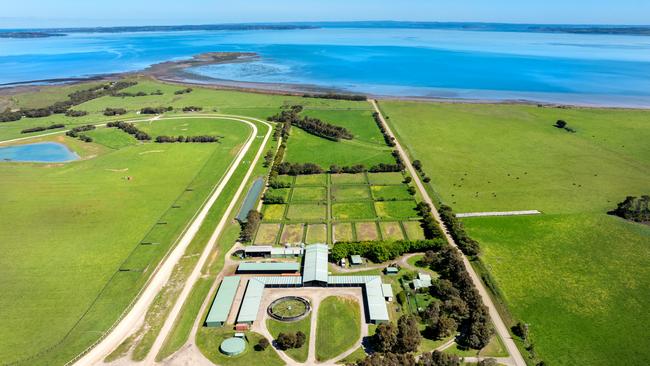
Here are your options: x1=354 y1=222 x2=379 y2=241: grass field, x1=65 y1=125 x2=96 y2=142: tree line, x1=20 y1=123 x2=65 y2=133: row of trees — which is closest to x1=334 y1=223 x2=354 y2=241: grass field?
x1=354 y1=222 x2=379 y2=241: grass field

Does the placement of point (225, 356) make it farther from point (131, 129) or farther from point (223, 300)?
point (131, 129)

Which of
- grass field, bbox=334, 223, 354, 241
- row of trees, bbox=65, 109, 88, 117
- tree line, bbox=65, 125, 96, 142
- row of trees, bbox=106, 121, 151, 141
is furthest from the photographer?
row of trees, bbox=65, 109, 88, 117

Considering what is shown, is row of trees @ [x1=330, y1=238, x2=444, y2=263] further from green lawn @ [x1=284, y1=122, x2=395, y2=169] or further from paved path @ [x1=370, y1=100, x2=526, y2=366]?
green lawn @ [x1=284, y1=122, x2=395, y2=169]

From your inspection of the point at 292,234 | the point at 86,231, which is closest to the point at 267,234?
the point at 292,234

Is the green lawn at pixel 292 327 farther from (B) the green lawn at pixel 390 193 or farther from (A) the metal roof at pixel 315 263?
(B) the green lawn at pixel 390 193

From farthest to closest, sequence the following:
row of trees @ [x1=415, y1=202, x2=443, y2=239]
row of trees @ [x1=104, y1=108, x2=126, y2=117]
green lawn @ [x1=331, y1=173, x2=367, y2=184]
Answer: row of trees @ [x1=104, y1=108, x2=126, y2=117] → green lawn @ [x1=331, y1=173, x2=367, y2=184] → row of trees @ [x1=415, y1=202, x2=443, y2=239]

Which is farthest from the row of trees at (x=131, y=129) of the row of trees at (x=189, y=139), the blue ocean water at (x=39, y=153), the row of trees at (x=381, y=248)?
the row of trees at (x=381, y=248)
